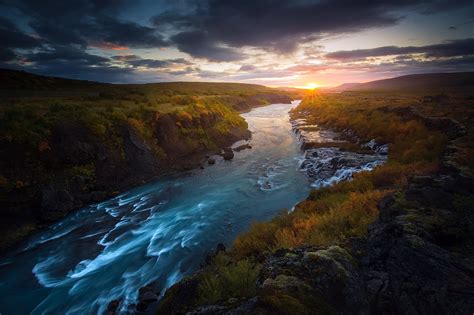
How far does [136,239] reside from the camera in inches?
677

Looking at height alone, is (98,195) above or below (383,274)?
below

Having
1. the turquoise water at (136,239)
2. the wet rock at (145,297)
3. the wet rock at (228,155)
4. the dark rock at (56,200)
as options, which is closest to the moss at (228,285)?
the wet rock at (145,297)

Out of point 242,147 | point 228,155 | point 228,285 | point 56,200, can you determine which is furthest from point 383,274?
point 242,147

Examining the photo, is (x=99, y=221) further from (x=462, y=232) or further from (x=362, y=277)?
(x=462, y=232)

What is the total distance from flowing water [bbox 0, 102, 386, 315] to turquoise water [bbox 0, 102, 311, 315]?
0.05 metres

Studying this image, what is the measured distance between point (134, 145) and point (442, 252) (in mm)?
26892

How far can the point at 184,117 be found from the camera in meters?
36.1

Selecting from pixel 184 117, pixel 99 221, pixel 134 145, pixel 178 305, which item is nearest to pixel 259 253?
pixel 178 305

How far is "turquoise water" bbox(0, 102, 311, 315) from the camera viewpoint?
503 inches

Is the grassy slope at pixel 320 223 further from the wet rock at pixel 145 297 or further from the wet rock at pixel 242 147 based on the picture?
the wet rock at pixel 242 147

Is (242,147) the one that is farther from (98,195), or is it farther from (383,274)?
(383,274)

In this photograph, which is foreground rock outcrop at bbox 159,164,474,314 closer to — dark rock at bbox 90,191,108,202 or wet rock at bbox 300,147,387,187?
wet rock at bbox 300,147,387,187

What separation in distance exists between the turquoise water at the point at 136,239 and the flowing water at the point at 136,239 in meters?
0.05

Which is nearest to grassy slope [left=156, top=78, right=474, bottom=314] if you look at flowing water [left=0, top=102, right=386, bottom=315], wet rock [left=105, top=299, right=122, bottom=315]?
wet rock [left=105, top=299, right=122, bottom=315]
